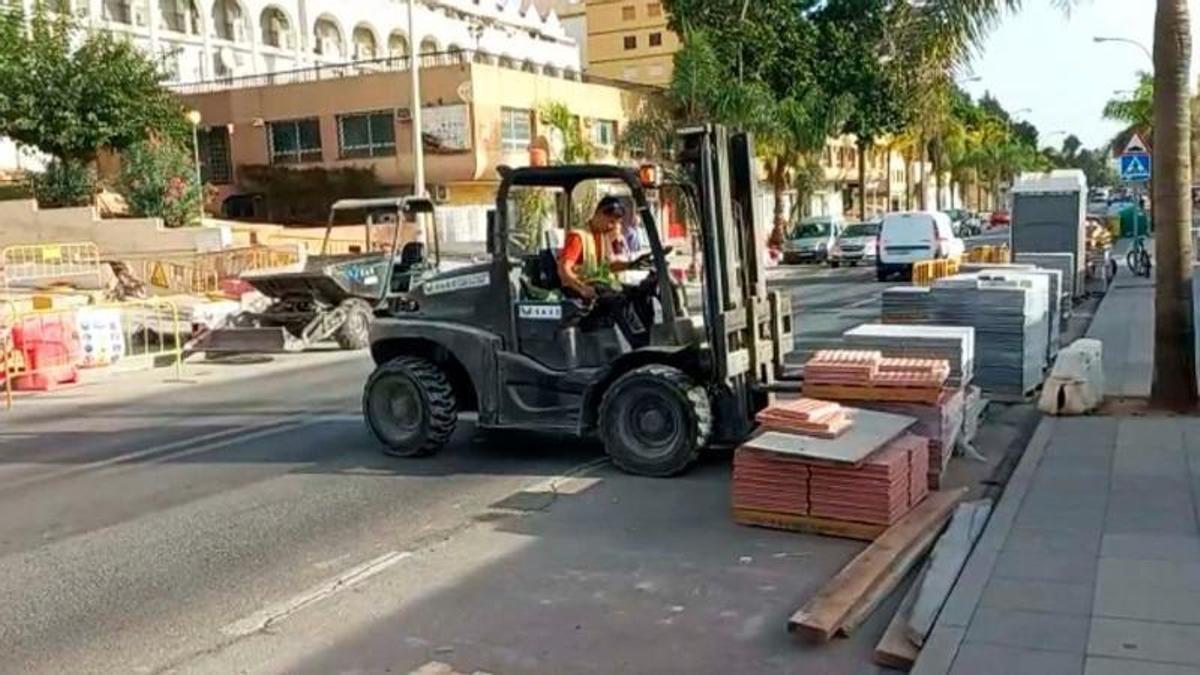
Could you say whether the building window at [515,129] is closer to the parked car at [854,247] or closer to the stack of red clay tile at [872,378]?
the parked car at [854,247]

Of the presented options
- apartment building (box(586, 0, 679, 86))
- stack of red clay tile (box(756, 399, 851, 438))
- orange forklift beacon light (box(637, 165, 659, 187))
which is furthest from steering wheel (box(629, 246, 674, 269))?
apartment building (box(586, 0, 679, 86))

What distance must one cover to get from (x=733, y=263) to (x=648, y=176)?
92cm

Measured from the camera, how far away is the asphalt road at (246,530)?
563 cm

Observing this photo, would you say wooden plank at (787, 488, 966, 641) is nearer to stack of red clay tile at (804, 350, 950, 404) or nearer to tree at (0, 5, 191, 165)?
stack of red clay tile at (804, 350, 950, 404)

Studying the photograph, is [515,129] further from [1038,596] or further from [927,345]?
[1038,596]

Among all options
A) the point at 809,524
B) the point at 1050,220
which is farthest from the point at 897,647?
the point at 1050,220

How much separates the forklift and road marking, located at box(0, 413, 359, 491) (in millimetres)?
1856

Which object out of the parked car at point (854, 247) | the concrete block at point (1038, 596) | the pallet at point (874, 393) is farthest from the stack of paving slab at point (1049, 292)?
the parked car at point (854, 247)

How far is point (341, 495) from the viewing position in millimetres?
8281

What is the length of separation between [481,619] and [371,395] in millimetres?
4338

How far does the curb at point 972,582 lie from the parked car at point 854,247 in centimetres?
3146

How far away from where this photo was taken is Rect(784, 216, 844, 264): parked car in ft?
135

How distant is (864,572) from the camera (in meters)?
5.85

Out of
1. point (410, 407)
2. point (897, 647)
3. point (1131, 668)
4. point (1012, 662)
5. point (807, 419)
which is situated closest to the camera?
point (1131, 668)
